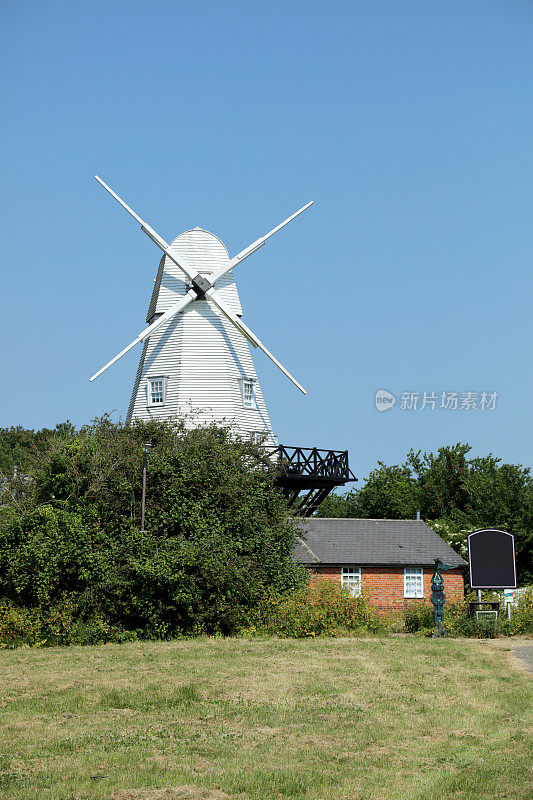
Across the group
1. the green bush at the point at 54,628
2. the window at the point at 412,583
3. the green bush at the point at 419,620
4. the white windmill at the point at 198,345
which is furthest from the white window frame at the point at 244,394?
the green bush at the point at 54,628

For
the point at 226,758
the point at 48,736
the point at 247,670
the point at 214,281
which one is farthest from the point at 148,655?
the point at 214,281

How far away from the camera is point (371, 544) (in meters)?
35.1

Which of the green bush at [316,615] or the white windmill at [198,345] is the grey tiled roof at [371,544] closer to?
the white windmill at [198,345]

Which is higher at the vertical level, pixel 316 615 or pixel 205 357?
pixel 205 357

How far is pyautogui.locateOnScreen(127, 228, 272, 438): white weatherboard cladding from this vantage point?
35000mm

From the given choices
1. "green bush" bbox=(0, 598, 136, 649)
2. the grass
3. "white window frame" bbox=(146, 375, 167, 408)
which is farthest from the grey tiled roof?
the grass

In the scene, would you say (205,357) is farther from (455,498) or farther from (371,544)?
(455,498)

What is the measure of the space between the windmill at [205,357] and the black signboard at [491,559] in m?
9.80

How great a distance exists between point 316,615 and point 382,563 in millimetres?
9231

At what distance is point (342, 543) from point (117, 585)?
12805 mm

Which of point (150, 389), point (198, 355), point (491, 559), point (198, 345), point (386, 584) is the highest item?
point (198, 345)

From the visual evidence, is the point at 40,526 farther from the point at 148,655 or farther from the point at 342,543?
the point at 342,543

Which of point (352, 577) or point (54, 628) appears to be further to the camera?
point (352, 577)

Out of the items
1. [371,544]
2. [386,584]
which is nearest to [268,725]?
[386,584]
